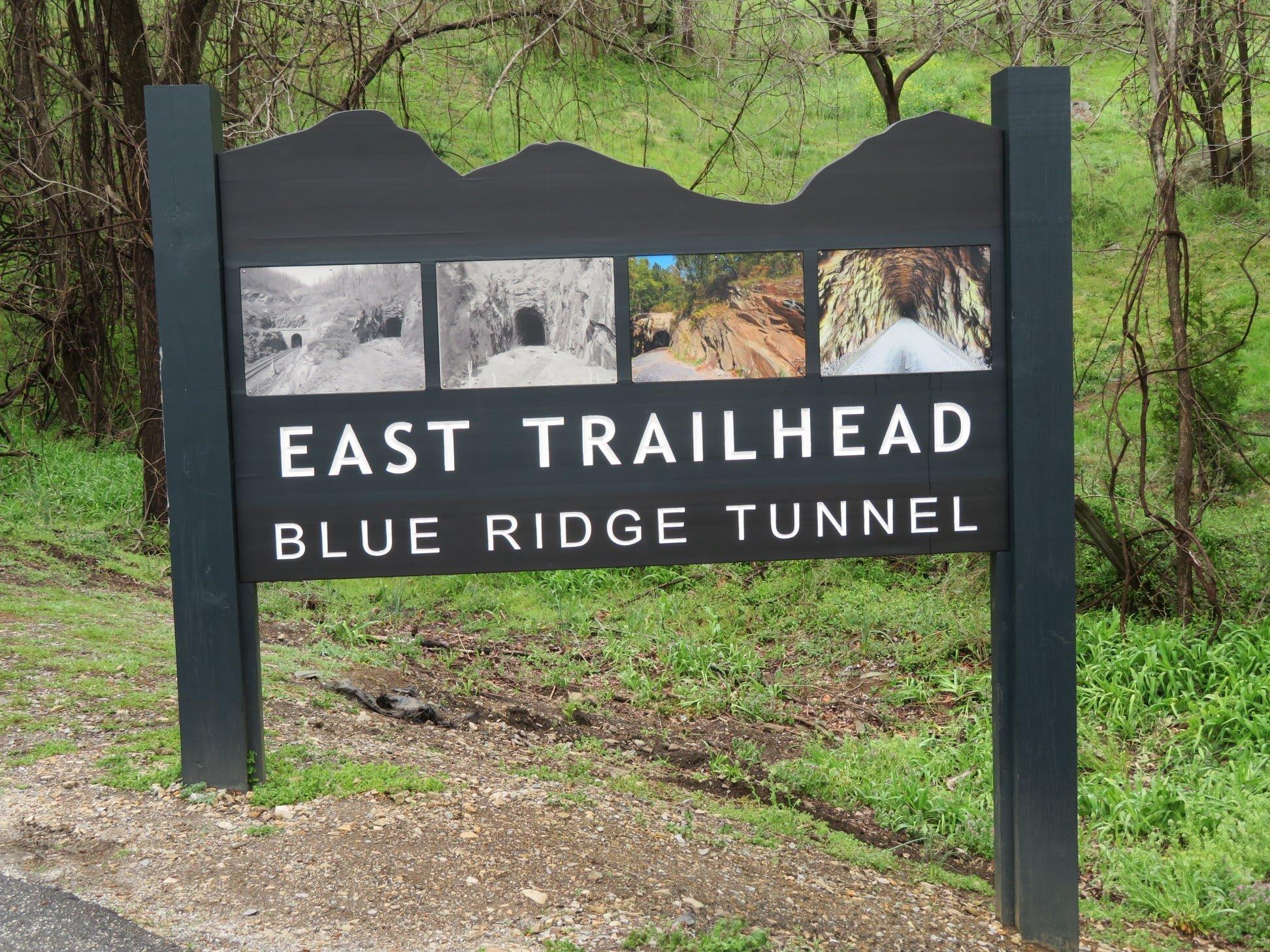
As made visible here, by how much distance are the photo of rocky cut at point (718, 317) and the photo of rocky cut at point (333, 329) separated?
668mm

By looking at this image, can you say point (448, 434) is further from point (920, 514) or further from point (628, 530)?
point (920, 514)

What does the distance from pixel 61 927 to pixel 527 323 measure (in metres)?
2.01

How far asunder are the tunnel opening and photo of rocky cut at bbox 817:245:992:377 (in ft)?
2.70

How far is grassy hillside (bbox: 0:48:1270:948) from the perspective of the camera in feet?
15.2

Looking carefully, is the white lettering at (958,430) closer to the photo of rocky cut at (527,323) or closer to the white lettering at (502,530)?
the photo of rocky cut at (527,323)

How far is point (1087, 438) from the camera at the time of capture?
11.0 metres

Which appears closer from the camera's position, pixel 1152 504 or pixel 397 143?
pixel 397 143

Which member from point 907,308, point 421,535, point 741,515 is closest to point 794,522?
point 741,515

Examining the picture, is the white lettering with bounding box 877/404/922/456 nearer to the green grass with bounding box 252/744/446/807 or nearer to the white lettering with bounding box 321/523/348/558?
the white lettering with bounding box 321/523/348/558

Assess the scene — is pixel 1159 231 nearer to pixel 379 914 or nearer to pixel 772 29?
pixel 772 29

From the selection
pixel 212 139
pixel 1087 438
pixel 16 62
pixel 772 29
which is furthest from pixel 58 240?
pixel 1087 438

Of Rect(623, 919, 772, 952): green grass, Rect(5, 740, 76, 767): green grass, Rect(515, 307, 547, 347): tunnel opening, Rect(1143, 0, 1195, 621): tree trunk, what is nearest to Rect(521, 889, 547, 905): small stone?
Rect(623, 919, 772, 952): green grass

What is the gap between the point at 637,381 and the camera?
3.24 m

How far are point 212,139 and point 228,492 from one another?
1.01 metres
